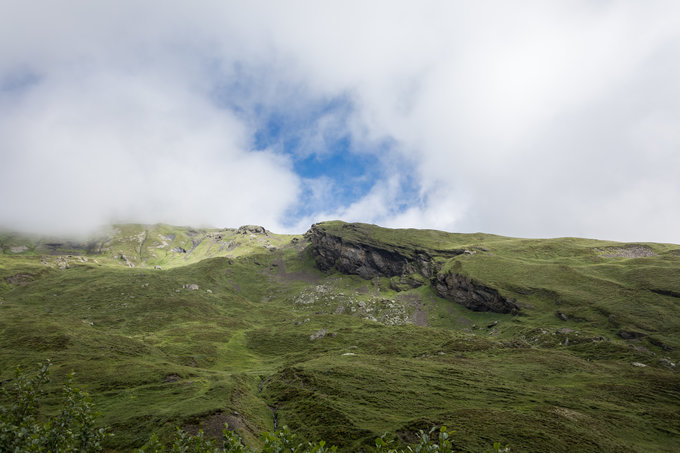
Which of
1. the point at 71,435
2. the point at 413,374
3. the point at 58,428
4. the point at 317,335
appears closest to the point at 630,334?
the point at 413,374

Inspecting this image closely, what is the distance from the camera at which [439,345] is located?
146 meters

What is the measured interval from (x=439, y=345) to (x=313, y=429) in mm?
99685

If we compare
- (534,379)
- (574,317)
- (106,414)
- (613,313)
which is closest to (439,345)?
(534,379)

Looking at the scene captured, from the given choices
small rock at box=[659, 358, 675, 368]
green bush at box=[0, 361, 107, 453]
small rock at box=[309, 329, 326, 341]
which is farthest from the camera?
small rock at box=[309, 329, 326, 341]

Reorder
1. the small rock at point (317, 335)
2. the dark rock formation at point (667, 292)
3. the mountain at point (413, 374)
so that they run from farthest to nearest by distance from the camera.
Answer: the small rock at point (317, 335), the dark rock formation at point (667, 292), the mountain at point (413, 374)

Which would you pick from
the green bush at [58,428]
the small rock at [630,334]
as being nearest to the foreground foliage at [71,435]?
the green bush at [58,428]

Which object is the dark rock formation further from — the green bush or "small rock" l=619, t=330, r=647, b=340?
the green bush

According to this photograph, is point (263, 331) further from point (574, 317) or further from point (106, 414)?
point (574, 317)

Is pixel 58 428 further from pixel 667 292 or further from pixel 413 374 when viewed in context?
pixel 667 292

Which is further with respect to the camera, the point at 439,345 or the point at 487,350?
the point at 439,345

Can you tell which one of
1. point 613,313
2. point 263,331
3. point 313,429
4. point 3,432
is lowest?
point 263,331

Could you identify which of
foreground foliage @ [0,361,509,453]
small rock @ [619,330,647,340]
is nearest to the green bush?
foreground foliage @ [0,361,509,453]

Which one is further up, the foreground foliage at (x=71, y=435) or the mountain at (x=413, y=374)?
the foreground foliage at (x=71, y=435)

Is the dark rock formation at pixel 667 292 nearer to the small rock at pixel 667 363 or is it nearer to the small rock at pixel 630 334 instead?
the small rock at pixel 630 334
